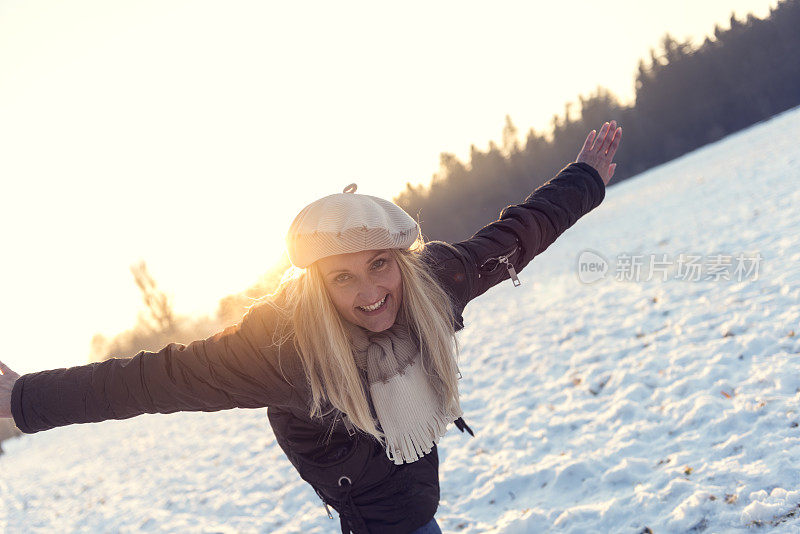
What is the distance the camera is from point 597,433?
4172 mm

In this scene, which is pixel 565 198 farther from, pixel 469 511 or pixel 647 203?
pixel 647 203

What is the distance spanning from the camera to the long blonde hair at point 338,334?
2.18 m

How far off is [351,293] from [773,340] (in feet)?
13.4

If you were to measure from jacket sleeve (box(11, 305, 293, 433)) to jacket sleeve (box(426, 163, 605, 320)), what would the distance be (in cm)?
101

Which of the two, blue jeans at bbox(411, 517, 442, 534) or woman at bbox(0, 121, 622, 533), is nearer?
woman at bbox(0, 121, 622, 533)

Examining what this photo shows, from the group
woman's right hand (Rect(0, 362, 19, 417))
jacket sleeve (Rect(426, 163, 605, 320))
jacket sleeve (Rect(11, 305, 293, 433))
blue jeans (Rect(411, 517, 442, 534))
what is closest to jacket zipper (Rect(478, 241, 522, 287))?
jacket sleeve (Rect(426, 163, 605, 320))

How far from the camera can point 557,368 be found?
235 inches

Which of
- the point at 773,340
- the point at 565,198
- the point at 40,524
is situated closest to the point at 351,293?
the point at 565,198

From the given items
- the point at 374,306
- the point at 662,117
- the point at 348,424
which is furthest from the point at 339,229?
the point at 662,117

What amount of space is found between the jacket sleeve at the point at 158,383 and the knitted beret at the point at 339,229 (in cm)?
40

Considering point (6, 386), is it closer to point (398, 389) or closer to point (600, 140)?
point (398, 389)

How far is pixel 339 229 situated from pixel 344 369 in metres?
0.61

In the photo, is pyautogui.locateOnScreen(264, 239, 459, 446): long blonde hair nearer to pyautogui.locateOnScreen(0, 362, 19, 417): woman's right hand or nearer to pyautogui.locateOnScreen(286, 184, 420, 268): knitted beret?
pyautogui.locateOnScreen(286, 184, 420, 268): knitted beret

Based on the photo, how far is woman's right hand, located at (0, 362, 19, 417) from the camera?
2031 millimetres
